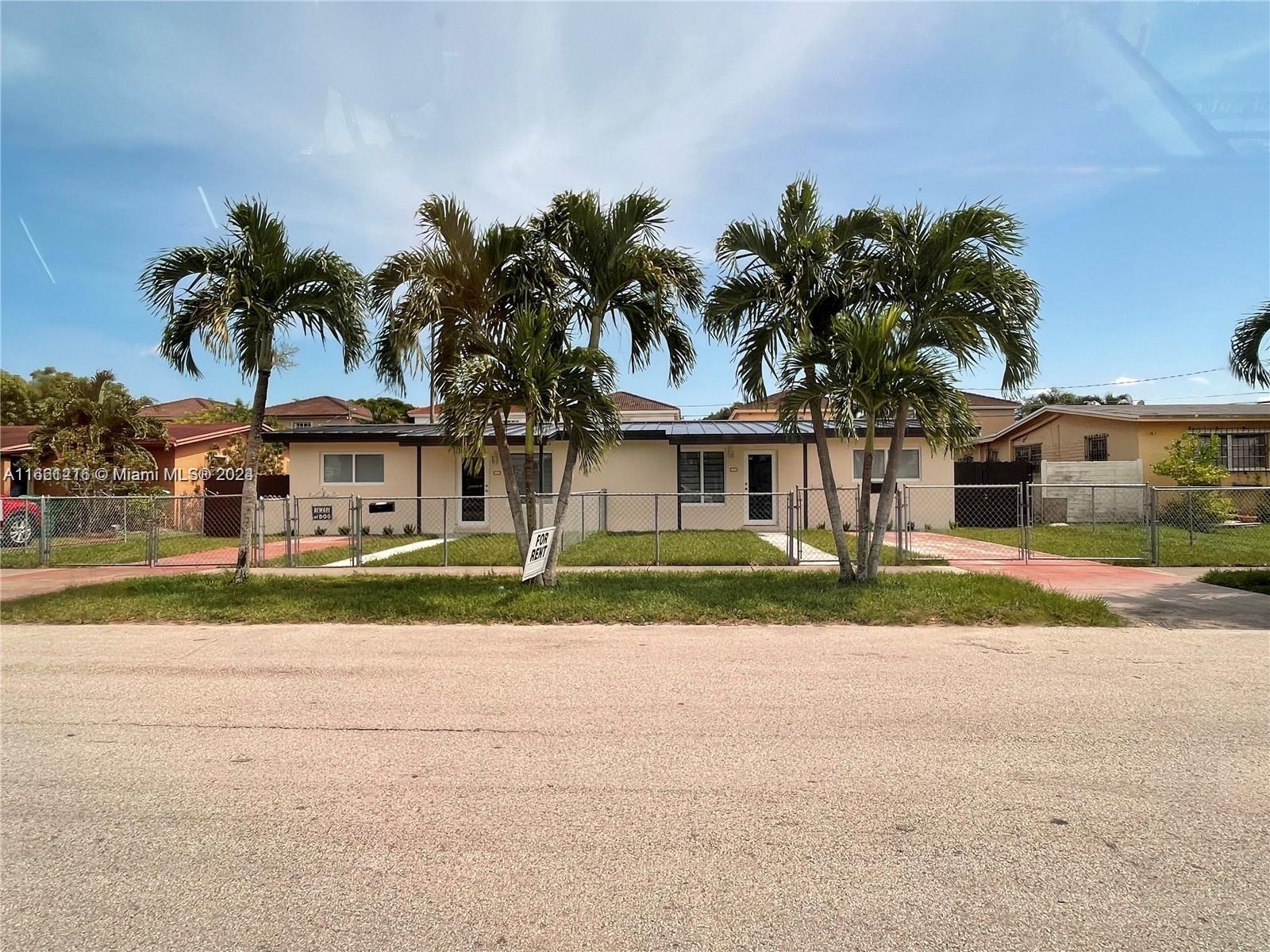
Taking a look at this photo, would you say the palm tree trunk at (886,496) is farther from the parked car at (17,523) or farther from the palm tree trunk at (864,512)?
the parked car at (17,523)

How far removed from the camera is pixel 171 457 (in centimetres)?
2548

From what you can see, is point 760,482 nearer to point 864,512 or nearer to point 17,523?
point 864,512

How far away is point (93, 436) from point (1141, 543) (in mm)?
26165

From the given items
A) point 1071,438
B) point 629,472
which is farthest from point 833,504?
point 1071,438

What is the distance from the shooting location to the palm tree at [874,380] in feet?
30.7

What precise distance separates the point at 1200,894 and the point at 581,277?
29.6ft

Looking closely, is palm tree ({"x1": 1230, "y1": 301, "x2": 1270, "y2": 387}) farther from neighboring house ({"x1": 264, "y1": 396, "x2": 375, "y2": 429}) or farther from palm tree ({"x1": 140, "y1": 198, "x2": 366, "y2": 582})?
neighboring house ({"x1": 264, "y1": 396, "x2": 375, "y2": 429})

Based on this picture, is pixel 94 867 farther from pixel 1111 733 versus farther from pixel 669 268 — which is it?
pixel 669 268

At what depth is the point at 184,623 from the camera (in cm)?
894

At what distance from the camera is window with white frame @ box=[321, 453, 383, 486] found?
67.5 feet

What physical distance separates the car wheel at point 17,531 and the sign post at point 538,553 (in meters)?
13.9

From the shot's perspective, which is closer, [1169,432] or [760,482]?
[760,482]

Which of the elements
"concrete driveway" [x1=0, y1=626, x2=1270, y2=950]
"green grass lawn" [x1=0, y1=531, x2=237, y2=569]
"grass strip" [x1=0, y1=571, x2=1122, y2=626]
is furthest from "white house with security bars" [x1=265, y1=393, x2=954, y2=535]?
"concrete driveway" [x1=0, y1=626, x2=1270, y2=950]

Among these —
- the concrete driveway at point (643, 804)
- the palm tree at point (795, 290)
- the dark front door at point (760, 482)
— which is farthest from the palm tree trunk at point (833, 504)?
the dark front door at point (760, 482)
